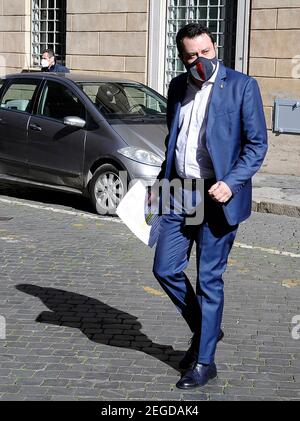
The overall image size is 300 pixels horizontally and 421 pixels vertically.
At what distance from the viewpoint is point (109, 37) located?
→ 16.1 meters

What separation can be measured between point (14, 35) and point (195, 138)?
556 inches

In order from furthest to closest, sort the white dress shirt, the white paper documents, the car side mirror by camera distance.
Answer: the car side mirror, the white paper documents, the white dress shirt

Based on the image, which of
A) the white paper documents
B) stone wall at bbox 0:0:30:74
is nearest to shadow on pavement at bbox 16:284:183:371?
the white paper documents

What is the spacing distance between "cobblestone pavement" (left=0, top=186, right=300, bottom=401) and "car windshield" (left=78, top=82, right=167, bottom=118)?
1.81m

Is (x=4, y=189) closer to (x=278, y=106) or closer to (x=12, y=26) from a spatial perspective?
(x=278, y=106)

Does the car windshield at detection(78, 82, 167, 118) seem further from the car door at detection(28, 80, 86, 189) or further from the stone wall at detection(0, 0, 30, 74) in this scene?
the stone wall at detection(0, 0, 30, 74)

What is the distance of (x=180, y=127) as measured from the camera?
15.5 feet

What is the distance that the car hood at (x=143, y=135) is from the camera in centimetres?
1004

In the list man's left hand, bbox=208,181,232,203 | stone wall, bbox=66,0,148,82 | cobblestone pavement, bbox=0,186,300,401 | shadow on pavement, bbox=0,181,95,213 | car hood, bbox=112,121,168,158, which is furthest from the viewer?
stone wall, bbox=66,0,148,82

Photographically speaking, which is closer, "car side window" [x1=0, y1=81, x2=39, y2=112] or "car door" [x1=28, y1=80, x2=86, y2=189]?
"car door" [x1=28, y1=80, x2=86, y2=189]

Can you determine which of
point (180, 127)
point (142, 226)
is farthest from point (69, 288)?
point (180, 127)

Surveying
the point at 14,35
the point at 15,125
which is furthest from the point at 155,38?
the point at 15,125

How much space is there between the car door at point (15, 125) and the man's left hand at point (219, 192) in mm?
6822

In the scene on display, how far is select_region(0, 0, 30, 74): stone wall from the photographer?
17812mm
